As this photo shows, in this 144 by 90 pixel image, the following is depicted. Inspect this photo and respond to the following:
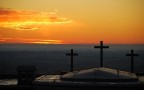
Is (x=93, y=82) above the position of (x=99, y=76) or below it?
below

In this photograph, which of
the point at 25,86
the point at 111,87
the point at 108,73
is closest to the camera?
the point at 111,87

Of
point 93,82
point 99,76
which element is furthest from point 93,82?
point 99,76

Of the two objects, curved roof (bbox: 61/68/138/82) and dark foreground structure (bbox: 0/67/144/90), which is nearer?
dark foreground structure (bbox: 0/67/144/90)

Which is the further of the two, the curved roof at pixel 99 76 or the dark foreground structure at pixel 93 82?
the curved roof at pixel 99 76

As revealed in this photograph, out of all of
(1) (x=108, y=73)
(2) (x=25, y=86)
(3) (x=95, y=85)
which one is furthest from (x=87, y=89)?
(2) (x=25, y=86)

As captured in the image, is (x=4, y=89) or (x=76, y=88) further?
(x=4, y=89)

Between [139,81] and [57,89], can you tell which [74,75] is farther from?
[139,81]

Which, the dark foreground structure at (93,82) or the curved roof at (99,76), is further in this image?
the curved roof at (99,76)

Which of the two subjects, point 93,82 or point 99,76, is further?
point 99,76

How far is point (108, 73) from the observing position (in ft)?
98.7

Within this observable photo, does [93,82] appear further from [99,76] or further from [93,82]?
[99,76]

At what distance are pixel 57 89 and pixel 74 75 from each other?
6.83 ft

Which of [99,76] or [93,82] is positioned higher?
[99,76]

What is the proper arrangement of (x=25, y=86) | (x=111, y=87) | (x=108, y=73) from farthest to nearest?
(x=25, y=86), (x=108, y=73), (x=111, y=87)
